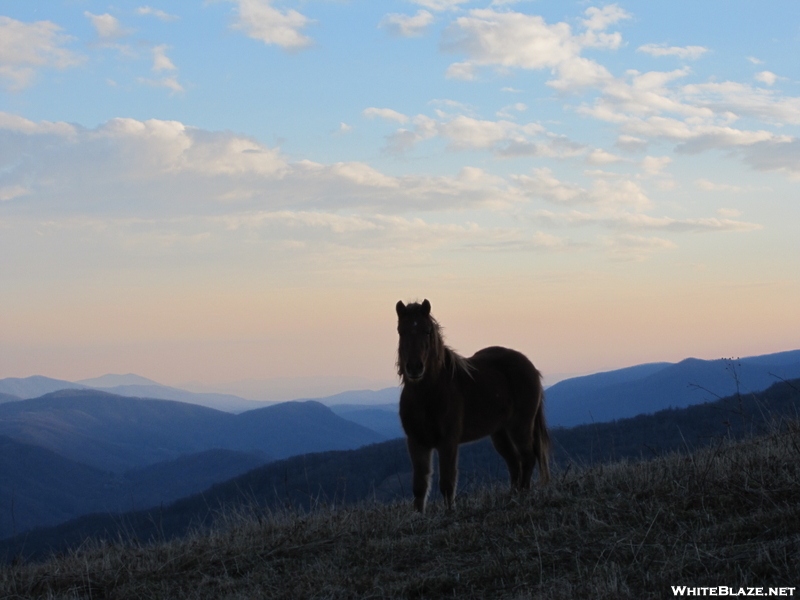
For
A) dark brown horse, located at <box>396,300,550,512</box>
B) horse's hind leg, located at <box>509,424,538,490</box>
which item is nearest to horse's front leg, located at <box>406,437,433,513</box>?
dark brown horse, located at <box>396,300,550,512</box>

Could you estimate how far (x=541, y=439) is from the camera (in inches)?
360

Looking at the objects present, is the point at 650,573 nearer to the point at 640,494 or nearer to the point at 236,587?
the point at 640,494

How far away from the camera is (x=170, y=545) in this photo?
259 inches

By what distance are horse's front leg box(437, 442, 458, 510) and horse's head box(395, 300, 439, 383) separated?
0.84 metres

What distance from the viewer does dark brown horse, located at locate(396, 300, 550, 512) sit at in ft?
24.3

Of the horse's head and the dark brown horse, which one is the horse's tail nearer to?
the dark brown horse

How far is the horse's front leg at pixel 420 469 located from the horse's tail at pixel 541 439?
6.20 feet

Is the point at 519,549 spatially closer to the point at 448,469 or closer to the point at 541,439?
the point at 448,469

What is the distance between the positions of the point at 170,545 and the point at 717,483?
505cm

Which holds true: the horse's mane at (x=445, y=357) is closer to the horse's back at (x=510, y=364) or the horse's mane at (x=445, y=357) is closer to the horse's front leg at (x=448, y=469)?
the horse's back at (x=510, y=364)

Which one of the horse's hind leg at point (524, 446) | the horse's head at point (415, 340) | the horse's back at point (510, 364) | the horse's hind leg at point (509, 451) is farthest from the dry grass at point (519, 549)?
the horse's back at point (510, 364)

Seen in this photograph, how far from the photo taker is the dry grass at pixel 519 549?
3.83 m

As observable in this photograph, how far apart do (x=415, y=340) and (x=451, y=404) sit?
859 mm

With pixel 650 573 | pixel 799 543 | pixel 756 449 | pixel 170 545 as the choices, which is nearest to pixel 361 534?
pixel 170 545
